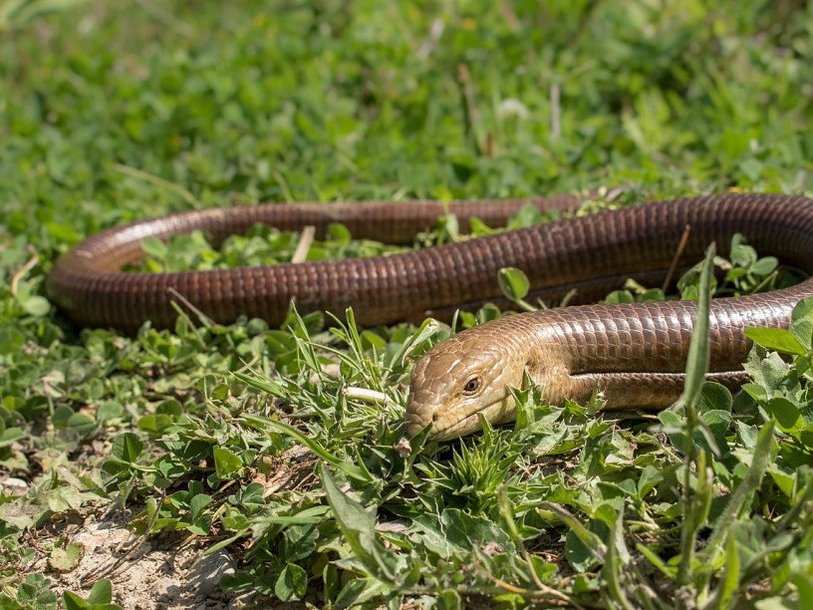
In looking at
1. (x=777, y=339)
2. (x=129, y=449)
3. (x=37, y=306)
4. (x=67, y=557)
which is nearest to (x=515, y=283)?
(x=777, y=339)

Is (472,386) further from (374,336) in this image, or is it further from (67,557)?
(67,557)

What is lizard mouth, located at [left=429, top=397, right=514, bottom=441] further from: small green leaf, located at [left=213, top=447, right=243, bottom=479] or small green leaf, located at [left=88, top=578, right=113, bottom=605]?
small green leaf, located at [left=88, top=578, right=113, bottom=605]

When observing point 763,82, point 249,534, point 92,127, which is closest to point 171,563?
point 249,534

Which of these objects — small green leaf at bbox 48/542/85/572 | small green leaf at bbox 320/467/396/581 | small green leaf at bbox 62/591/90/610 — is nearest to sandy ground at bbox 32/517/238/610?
small green leaf at bbox 48/542/85/572

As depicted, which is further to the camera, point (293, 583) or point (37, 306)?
point (37, 306)

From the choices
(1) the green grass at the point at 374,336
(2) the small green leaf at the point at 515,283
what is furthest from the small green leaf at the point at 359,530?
(2) the small green leaf at the point at 515,283

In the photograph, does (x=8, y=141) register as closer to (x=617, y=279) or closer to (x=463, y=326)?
(x=463, y=326)
